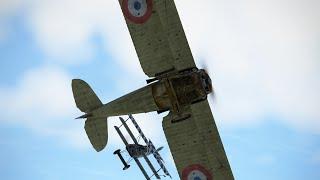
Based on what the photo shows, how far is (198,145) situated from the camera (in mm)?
25969

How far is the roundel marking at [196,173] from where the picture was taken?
26.3 m

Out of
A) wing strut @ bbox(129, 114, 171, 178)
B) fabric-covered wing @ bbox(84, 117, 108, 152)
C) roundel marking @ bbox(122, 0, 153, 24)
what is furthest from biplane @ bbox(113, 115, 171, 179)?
roundel marking @ bbox(122, 0, 153, 24)

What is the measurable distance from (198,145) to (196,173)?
155cm

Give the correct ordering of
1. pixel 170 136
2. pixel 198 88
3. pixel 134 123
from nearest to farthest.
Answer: pixel 198 88
pixel 170 136
pixel 134 123

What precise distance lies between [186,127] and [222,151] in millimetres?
2078

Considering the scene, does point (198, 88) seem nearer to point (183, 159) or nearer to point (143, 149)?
point (183, 159)

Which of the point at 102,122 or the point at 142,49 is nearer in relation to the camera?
the point at 142,49

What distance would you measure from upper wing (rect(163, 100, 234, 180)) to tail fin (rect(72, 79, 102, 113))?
3848 mm

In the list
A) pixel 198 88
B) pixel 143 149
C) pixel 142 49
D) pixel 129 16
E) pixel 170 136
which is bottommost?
pixel 143 149

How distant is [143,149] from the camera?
118ft

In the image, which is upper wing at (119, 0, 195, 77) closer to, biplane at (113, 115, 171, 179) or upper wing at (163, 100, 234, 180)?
upper wing at (163, 100, 234, 180)

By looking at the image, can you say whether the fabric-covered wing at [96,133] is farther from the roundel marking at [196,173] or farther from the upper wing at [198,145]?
the roundel marking at [196,173]

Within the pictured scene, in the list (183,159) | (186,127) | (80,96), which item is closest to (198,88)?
(186,127)

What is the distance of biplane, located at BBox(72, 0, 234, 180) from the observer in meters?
24.5
